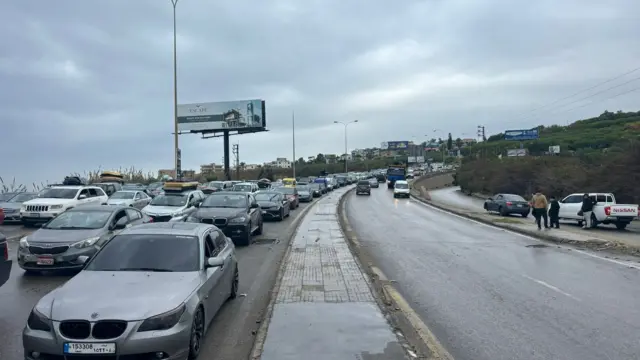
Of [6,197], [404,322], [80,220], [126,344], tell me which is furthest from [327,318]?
[6,197]

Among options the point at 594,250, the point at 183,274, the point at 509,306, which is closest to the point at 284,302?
the point at 183,274

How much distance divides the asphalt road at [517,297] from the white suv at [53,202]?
41.1ft

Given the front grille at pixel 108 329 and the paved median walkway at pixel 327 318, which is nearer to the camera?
the front grille at pixel 108 329

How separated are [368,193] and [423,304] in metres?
47.6

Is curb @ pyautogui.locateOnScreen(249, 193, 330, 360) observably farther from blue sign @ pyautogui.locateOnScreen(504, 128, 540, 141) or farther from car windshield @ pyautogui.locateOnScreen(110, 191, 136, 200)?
blue sign @ pyautogui.locateOnScreen(504, 128, 540, 141)

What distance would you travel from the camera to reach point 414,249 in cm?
1563

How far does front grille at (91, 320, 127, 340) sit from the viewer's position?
5.00m

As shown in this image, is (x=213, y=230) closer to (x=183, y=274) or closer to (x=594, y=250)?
(x=183, y=274)

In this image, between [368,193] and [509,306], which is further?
[368,193]

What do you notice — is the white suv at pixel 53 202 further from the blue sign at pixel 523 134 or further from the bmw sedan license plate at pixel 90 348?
the blue sign at pixel 523 134

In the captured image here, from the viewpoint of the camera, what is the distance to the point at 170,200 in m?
20.6

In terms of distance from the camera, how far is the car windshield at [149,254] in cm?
668

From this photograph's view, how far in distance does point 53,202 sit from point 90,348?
18.5 metres

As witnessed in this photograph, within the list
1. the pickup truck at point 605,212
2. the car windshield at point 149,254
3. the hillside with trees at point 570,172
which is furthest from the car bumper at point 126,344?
the hillside with trees at point 570,172
